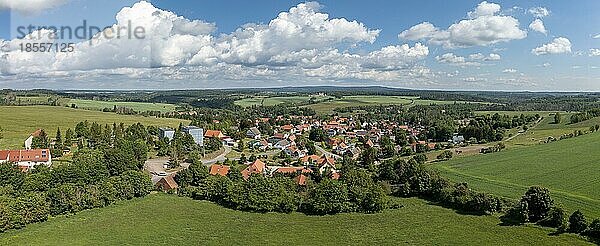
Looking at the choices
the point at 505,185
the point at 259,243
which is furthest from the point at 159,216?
the point at 505,185

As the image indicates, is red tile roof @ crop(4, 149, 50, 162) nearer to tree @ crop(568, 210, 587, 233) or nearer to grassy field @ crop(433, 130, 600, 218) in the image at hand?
grassy field @ crop(433, 130, 600, 218)

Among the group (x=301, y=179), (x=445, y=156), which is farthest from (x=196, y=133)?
(x=445, y=156)

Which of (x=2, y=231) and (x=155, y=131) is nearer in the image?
(x=2, y=231)

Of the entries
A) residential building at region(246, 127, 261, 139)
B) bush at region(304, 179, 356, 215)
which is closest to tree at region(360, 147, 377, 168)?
bush at region(304, 179, 356, 215)

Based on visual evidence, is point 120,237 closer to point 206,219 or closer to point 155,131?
point 206,219

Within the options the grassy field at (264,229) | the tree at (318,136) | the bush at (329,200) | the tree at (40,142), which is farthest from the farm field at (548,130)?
the tree at (40,142)

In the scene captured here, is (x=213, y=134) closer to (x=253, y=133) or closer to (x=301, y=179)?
(x=253, y=133)

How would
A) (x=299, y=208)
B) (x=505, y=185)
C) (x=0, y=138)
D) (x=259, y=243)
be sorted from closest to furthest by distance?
1. (x=259, y=243)
2. (x=299, y=208)
3. (x=505, y=185)
4. (x=0, y=138)

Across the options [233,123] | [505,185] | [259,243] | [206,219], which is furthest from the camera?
[233,123]
